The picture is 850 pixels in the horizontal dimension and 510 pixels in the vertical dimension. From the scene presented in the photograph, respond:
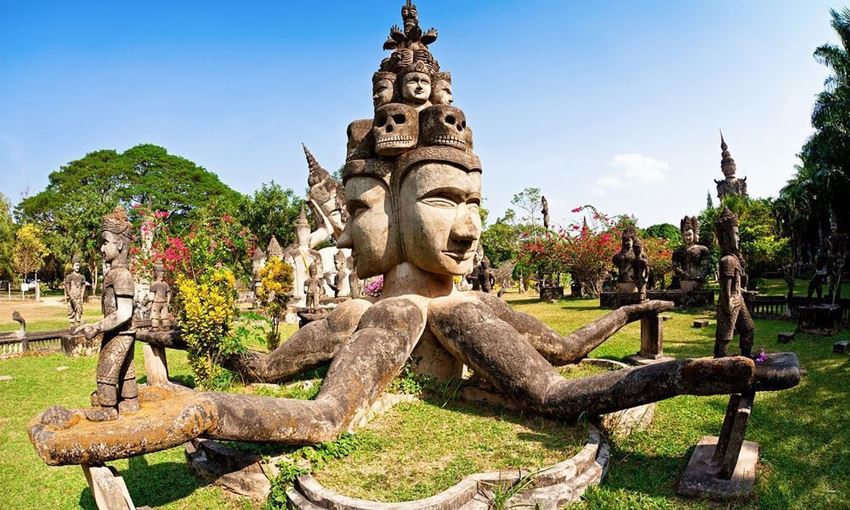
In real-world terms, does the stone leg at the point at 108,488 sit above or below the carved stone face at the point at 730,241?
below

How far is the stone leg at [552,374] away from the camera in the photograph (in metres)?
4.00

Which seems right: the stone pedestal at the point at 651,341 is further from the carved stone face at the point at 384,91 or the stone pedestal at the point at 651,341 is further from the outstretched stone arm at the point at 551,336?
the carved stone face at the point at 384,91

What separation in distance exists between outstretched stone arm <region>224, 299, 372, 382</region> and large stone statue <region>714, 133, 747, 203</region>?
50122 mm

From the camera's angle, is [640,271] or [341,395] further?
[640,271]

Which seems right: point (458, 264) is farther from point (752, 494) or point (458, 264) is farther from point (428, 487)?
point (752, 494)

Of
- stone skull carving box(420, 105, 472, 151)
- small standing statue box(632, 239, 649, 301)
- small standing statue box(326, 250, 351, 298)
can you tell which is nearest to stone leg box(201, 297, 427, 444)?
stone skull carving box(420, 105, 472, 151)

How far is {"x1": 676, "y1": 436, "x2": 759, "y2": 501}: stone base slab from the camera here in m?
4.14

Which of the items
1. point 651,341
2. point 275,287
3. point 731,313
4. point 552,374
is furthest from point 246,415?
point 275,287

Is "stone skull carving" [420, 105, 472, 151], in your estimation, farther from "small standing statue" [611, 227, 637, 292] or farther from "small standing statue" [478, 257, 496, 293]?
"small standing statue" [611, 227, 637, 292]

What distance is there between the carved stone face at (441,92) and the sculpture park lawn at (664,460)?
14.3ft

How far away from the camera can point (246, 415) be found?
154 inches

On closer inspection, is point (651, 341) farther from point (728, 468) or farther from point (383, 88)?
point (383, 88)

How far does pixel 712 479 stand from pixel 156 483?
4.98 metres

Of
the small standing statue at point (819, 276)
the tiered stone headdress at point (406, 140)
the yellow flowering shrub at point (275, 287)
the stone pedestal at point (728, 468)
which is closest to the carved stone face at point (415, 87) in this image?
the tiered stone headdress at point (406, 140)
